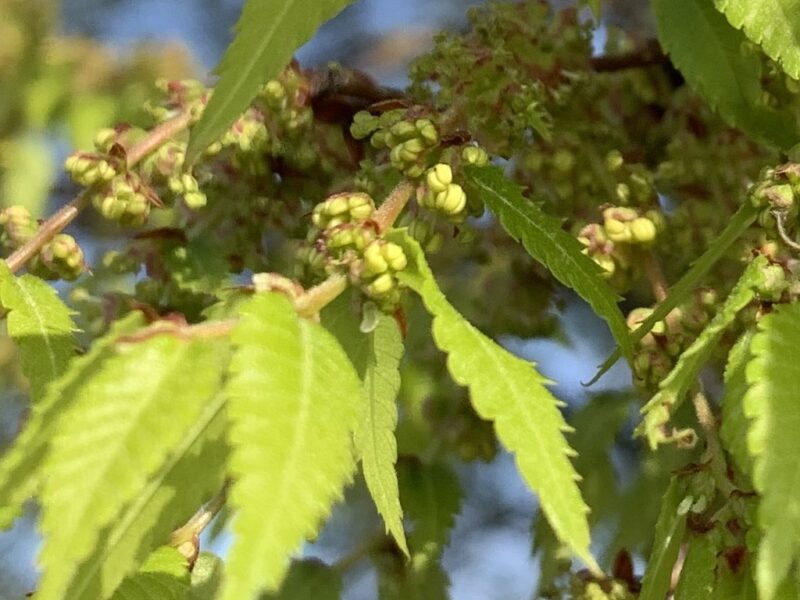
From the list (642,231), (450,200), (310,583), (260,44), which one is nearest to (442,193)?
(450,200)

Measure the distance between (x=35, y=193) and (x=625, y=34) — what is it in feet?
2.56

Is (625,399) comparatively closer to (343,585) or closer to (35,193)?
(343,585)

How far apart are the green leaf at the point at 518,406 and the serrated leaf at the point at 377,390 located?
5 cm

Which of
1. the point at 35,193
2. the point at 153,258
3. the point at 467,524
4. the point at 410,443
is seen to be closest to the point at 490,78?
the point at 153,258

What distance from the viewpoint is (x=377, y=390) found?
591 millimetres

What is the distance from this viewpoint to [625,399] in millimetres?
1084

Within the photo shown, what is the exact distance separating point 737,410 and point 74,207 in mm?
408

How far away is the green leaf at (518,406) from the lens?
→ 487 millimetres

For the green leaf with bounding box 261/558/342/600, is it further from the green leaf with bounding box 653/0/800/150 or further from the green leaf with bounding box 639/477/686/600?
the green leaf with bounding box 653/0/800/150

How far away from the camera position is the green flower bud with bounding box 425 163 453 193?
0.59 m

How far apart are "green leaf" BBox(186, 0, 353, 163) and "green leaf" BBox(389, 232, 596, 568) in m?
0.11

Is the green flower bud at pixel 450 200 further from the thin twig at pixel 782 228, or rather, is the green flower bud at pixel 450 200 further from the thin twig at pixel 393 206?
the thin twig at pixel 782 228

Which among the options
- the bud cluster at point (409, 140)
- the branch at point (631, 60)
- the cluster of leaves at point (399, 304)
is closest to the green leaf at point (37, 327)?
the cluster of leaves at point (399, 304)

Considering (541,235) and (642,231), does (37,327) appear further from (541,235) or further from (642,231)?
(642,231)
